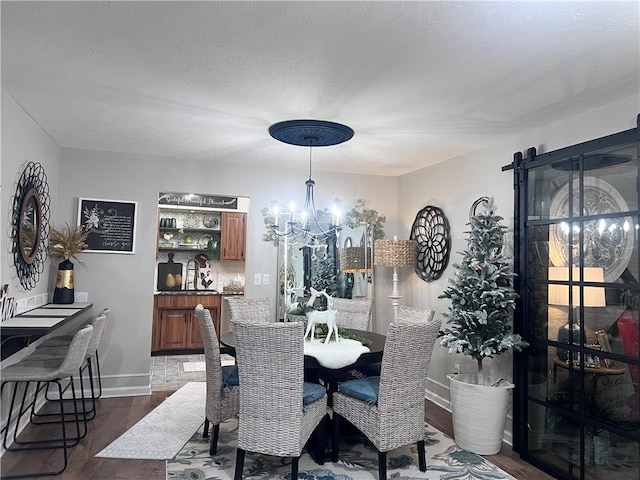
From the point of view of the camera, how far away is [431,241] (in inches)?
187

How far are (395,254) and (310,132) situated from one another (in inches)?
70.5

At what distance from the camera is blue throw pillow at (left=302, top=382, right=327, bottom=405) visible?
284 cm

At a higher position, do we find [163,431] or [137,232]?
[137,232]

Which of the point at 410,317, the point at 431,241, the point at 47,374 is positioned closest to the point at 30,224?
the point at 47,374

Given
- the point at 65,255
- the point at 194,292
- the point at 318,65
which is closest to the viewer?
the point at 318,65

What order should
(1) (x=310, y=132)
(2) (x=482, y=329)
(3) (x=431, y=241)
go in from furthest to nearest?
(3) (x=431, y=241), (1) (x=310, y=132), (2) (x=482, y=329)

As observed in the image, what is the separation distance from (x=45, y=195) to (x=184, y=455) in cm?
251

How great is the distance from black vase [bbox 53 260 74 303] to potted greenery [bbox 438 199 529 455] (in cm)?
329

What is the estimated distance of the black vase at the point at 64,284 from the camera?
164 inches

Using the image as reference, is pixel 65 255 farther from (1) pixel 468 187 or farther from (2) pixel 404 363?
(1) pixel 468 187

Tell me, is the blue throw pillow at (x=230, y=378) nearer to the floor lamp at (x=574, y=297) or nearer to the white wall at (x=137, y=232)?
the white wall at (x=137, y=232)

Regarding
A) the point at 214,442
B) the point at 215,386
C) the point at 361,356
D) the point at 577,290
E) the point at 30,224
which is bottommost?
the point at 214,442

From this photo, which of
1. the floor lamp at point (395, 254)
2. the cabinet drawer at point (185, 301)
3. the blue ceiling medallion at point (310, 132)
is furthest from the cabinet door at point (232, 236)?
the blue ceiling medallion at point (310, 132)

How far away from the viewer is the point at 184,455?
125 inches
